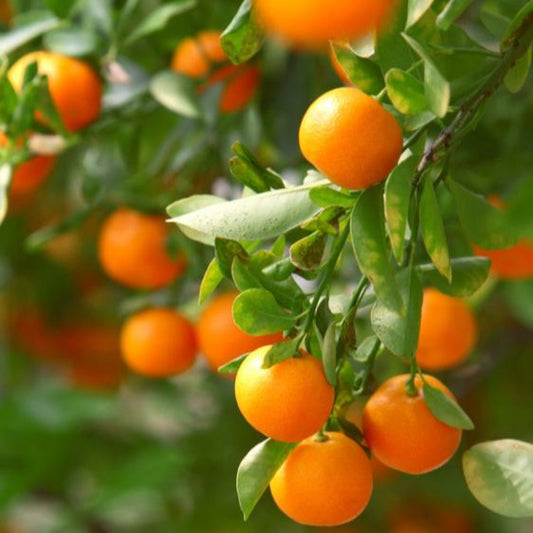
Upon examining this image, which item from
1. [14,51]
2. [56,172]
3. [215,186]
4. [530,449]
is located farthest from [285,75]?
Answer: [530,449]

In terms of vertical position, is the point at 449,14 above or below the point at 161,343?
above

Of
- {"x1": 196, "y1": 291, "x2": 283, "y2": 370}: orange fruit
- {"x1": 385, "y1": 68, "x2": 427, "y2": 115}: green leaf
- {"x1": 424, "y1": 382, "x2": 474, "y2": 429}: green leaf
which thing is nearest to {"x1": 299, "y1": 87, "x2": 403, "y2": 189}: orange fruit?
{"x1": 385, "y1": 68, "x2": 427, "y2": 115}: green leaf

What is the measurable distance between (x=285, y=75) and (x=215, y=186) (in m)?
0.12

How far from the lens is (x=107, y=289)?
1382 mm

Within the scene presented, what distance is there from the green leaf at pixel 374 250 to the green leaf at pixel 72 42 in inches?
14.9

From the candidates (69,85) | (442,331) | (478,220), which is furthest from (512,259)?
(69,85)

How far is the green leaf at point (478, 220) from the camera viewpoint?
491 millimetres

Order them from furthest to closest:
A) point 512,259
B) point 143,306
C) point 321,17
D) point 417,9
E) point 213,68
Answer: point 143,306 < point 213,68 < point 512,259 < point 417,9 < point 321,17

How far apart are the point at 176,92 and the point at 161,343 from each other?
20 centimetres

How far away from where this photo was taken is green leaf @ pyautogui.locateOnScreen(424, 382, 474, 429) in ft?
1.61

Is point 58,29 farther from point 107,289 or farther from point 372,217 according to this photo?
point 107,289

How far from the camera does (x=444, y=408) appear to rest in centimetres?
50

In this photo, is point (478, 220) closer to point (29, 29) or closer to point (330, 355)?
point (330, 355)

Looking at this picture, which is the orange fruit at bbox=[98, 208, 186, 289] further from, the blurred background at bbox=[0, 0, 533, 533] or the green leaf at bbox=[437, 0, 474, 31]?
the green leaf at bbox=[437, 0, 474, 31]
